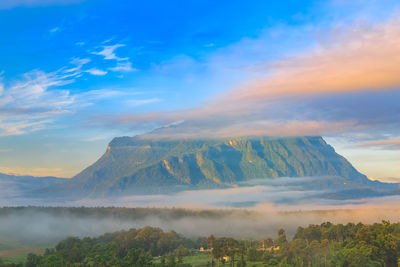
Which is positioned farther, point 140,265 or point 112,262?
point 112,262

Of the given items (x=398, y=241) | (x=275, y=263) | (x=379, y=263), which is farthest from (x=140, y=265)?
(x=398, y=241)

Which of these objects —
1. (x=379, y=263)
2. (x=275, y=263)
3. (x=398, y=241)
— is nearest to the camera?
(x=379, y=263)

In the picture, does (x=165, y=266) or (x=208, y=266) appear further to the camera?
(x=208, y=266)

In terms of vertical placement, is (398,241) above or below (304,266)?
above

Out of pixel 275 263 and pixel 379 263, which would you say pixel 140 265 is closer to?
pixel 275 263

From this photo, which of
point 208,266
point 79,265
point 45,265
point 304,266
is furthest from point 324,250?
point 45,265

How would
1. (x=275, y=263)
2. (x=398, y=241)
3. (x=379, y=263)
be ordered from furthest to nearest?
(x=275, y=263) → (x=398, y=241) → (x=379, y=263)

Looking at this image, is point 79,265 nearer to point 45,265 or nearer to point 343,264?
point 45,265

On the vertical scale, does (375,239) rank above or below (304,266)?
above
